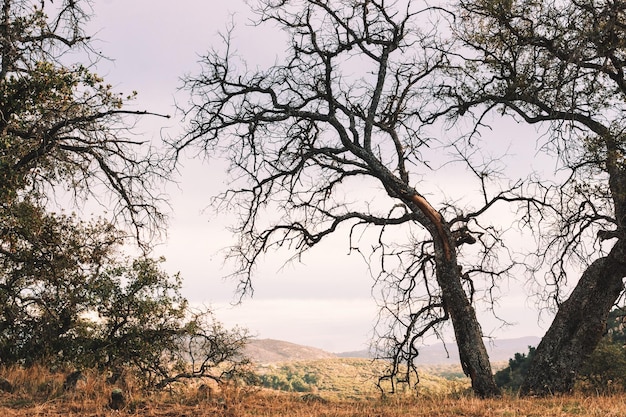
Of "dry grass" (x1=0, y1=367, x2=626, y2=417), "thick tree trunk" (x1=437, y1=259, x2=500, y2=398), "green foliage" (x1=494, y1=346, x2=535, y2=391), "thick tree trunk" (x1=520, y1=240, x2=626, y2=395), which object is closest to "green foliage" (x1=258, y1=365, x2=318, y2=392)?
"green foliage" (x1=494, y1=346, x2=535, y2=391)

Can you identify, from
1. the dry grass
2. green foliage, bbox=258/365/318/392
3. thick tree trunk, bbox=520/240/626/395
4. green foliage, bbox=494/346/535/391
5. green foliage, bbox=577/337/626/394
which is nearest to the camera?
the dry grass

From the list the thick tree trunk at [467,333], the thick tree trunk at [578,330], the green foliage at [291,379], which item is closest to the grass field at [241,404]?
the thick tree trunk at [467,333]

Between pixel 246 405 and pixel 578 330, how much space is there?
343 inches

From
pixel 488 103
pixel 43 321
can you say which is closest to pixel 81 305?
pixel 43 321

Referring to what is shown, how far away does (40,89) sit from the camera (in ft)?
41.6

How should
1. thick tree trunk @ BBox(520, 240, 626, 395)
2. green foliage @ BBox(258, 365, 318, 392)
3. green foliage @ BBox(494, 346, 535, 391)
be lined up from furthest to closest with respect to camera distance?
green foliage @ BBox(258, 365, 318, 392) → green foliage @ BBox(494, 346, 535, 391) → thick tree trunk @ BBox(520, 240, 626, 395)

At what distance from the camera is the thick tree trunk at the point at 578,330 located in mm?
13914

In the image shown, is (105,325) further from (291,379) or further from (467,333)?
(291,379)

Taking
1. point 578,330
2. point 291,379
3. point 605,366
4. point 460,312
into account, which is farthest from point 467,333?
point 291,379

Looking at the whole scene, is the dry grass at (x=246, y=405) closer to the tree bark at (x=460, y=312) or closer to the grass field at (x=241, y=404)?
the grass field at (x=241, y=404)

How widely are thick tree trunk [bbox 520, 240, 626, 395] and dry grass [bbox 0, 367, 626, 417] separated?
1307 millimetres

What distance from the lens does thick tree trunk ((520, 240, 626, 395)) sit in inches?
548

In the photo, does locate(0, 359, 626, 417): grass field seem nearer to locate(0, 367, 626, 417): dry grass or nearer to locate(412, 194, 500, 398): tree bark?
locate(0, 367, 626, 417): dry grass

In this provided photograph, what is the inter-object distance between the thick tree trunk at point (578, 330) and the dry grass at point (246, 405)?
4.29 ft
